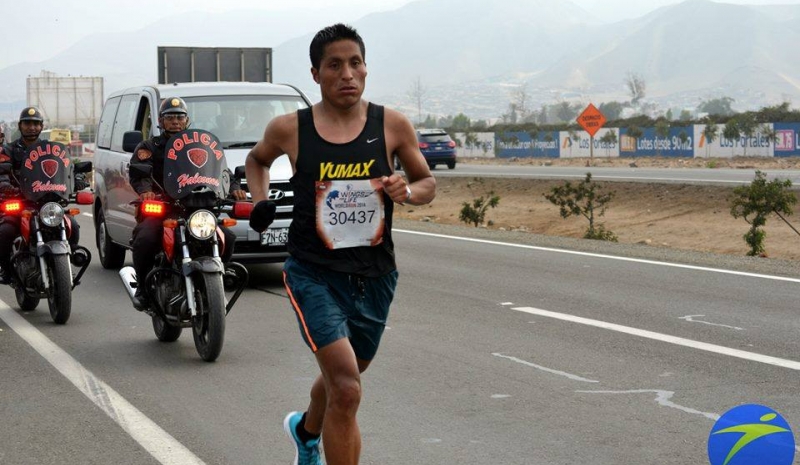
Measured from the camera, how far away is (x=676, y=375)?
7.78 m

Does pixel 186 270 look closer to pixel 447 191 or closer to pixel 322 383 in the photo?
pixel 322 383

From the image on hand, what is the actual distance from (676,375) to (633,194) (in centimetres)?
2320

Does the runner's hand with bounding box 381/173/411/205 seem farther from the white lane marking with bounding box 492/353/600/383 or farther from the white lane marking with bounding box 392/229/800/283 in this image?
the white lane marking with bounding box 392/229/800/283

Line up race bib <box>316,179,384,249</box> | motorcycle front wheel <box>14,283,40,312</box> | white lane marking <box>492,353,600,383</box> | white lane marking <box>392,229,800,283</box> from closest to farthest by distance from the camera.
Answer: race bib <box>316,179,384,249</box>, white lane marking <box>492,353,600,383</box>, motorcycle front wheel <box>14,283,40,312</box>, white lane marking <box>392,229,800,283</box>

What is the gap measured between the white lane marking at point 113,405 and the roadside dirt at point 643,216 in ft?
43.8

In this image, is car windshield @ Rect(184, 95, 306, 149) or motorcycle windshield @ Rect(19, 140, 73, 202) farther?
car windshield @ Rect(184, 95, 306, 149)

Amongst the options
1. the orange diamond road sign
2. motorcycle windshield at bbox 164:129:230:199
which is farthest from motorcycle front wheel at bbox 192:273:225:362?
the orange diamond road sign

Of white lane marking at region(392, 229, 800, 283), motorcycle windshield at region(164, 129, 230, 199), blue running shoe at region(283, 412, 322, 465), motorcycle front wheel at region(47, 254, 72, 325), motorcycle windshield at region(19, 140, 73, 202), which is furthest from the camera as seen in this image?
white lane marking at region(392, 229, 800, 283)

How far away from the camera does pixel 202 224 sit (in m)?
8.42

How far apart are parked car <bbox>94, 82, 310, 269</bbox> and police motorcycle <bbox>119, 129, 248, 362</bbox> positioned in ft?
10.0

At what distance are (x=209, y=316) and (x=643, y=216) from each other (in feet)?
68.9

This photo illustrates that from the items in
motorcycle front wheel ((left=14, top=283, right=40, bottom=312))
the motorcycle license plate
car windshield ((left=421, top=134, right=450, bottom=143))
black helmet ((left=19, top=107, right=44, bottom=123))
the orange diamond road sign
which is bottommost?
motorcycle front wheel ((left=14, top=283, right=40, bottom=312))

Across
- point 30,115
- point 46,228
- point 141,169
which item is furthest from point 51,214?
point 141,169

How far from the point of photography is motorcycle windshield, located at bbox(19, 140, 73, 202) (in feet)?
33.4
